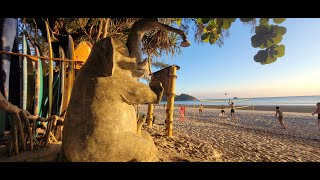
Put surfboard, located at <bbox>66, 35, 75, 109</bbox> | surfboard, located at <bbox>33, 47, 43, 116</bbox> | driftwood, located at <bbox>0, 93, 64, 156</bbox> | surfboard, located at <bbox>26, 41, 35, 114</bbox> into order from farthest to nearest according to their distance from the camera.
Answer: surfboard, located at <bbox>66, 35, 75, 109</bbox> → surfboard, located at <bbox>26, 41, 35, 114</bbox> → surfboard, located at <bbox>33, 47, 43, 116</bbox> → driftwood, located at <bbox>0, 93, 64, 156</bbox>

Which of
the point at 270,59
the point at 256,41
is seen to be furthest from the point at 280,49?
the point at 256,41

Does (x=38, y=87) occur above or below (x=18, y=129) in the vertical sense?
above

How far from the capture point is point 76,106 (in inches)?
106

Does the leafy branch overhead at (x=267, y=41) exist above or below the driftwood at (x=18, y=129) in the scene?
above

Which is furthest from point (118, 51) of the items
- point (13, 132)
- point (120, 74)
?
point (13, 132)

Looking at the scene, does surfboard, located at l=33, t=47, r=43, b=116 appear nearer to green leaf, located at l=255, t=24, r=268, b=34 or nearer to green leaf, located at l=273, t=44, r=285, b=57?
green leaf, located at l=255, t=24, r=268, b=34

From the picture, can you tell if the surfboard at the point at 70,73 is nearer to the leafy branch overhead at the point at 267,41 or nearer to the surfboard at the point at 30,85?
the surfboard at the point at 30,85

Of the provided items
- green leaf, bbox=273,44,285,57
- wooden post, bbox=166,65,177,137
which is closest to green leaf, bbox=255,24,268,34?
green leaf, bbox=273,44,285,57

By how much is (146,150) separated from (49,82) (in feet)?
9.55

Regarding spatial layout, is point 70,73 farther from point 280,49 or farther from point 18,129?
point 280,49

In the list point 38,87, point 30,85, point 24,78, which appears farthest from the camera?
point 30,85

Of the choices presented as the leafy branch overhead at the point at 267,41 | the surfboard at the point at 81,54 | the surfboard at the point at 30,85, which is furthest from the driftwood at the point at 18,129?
the leafy branch overhead at the point at 267,41

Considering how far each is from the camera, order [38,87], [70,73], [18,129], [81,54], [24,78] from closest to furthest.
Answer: [18,129]
[24,78]
[38,87]
[70,73]
[81,54]
